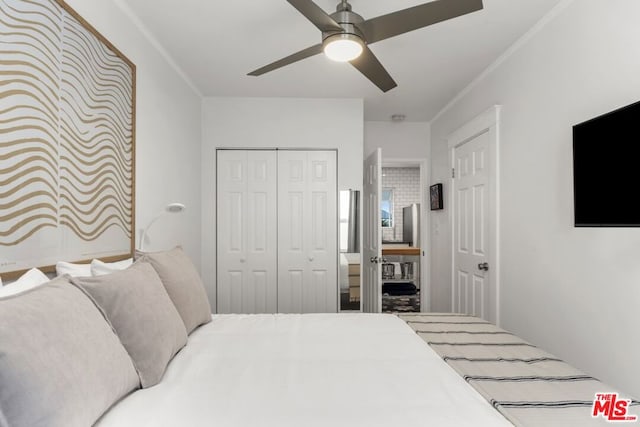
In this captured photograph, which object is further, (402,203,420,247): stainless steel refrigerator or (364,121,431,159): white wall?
(402,203,420,247): stainless steel refrigerator

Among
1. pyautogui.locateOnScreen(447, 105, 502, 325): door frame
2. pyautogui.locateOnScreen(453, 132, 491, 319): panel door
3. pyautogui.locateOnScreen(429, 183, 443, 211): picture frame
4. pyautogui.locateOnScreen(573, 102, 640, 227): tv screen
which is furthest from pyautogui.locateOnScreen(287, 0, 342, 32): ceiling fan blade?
pyautogui.locateOnScreen(429, 183, 443, 211): picture frame

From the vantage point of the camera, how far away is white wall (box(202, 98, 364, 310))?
3.78 m

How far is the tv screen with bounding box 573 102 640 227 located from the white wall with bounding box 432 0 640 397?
4 cm

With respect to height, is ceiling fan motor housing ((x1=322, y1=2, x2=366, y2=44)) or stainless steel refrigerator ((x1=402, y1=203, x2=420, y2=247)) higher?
ceiling fan motor housing ((x1=322, y1=2, x2=366, y2=44))

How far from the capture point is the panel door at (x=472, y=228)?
3.13 meters

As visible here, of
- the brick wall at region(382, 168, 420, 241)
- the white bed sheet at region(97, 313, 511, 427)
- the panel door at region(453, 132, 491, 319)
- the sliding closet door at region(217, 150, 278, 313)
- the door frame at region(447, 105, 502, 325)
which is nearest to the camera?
the white bed sheet at region(97, 313, 511, 427)

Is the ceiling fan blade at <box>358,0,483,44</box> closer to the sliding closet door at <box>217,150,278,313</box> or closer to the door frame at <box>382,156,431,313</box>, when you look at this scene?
the sliding closet door at <box>217,150,278,313</box>

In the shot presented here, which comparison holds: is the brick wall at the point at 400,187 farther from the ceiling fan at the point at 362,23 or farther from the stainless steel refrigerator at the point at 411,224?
the ceiling fan at the point at 362,23

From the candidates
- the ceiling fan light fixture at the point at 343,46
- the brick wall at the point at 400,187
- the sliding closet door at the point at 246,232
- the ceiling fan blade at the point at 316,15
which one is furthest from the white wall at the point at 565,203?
the brick wall at the point at 400,187

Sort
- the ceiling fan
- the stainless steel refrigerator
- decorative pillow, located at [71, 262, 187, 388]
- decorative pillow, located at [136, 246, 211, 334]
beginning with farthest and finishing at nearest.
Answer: the stainless steel refrigerator, decorative pillow, located at [136, 246, 211, 334], the ceiling fan, decorative pillow, located at [71, 262, 187, 388]

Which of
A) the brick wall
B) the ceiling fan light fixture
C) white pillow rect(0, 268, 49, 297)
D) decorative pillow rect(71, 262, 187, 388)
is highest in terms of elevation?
the ceiling fan light fixture

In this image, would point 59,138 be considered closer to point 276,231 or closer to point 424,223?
point 276,231

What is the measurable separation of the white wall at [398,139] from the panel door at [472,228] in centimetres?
92

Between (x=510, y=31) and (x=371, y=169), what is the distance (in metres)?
1.78
